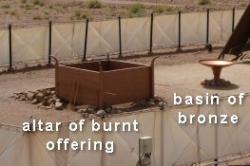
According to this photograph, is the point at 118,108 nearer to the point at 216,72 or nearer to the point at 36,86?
the point at 36,86

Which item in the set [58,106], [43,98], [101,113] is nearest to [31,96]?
[43,98]

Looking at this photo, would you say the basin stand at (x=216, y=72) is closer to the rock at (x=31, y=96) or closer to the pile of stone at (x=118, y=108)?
the pile of stone at (x=118, y=108)

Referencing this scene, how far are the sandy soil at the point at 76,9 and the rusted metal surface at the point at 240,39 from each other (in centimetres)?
1564

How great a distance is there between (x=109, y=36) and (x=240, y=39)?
4906 mm

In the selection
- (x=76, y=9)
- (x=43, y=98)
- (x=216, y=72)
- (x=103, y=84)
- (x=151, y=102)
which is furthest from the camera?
(x=76, y=9)

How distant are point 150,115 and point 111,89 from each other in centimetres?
595

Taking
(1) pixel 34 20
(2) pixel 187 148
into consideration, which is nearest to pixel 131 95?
(2) pixel 187 148

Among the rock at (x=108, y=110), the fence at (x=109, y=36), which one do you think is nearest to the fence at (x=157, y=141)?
the rock at (x=108, y=110)

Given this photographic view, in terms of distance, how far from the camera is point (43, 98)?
64.1 ft

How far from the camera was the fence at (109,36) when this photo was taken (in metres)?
25.4

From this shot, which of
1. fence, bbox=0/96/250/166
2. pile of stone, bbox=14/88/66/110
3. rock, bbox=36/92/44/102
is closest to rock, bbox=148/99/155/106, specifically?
pile of stone, bbox=14/88/66/110

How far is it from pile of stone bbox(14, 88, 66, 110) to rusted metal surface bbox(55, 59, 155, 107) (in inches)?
9.5

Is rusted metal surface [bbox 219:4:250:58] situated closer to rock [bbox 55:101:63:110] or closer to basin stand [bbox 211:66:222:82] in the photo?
basin stand [bbox 211:66:222:82]

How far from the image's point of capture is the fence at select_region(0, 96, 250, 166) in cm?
1120
